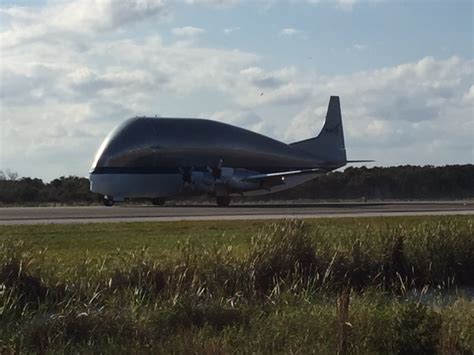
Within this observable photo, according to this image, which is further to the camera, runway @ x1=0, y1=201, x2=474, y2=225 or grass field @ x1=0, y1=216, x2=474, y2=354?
runway @ x1=0, y1=201, x2=474, y2=225

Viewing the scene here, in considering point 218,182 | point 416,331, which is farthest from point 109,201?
point 416,331

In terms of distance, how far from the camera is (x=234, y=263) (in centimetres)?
1498

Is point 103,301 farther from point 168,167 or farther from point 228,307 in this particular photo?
point 168,167

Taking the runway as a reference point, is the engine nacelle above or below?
above

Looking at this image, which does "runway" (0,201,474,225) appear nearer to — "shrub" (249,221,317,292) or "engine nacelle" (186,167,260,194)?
"engine nacelle" (186,167,260,194)

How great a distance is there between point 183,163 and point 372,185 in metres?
37.6

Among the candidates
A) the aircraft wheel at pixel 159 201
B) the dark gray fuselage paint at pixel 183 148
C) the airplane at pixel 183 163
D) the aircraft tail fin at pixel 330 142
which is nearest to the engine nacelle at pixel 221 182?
the airplane at pixel 183 163

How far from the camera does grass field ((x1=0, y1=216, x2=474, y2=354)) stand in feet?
36.4

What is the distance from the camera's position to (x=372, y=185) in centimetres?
9450

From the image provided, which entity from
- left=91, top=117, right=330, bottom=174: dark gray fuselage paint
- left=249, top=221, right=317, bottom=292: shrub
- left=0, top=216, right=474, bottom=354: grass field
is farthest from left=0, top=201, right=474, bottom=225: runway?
left=249, top=221, right=317, bottom=292: shrub

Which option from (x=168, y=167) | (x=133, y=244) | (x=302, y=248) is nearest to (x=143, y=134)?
(x=168, y=167)

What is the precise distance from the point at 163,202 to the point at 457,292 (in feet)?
158

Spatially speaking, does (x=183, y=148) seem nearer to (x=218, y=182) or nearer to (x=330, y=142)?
(x=218, y=182)

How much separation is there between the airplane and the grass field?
39.3 metres
